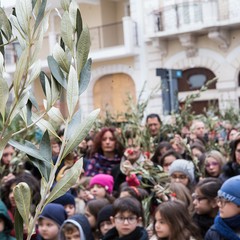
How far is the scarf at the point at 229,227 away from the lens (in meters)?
3.11

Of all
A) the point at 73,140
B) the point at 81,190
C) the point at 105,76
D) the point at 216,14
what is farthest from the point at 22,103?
the point at 105,76

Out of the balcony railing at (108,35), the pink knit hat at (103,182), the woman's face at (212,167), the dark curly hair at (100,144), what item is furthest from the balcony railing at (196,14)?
the pink knit hat at (103,182)

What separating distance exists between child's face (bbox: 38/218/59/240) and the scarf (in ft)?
4.00

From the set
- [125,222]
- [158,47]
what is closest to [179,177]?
[125,222]

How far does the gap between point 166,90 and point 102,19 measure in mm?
11359

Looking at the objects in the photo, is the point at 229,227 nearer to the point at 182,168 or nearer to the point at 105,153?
the point at 182,168

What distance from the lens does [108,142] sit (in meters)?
5.34

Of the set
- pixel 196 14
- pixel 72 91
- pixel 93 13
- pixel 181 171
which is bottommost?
pixel 181 171

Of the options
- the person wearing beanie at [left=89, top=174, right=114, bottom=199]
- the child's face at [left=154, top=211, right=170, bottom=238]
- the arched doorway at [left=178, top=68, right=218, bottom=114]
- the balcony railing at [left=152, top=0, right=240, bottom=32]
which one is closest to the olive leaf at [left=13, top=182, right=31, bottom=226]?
the child's face at [left=154, top=211, right=170, bottom=238]

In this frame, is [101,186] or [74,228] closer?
[74,228]

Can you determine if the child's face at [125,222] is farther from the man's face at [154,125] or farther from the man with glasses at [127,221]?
the man's face at [154,125]

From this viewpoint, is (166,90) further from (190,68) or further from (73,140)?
(190,68)

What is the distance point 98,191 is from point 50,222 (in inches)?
28.7

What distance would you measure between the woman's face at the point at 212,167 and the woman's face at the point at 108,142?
3.33 feet
